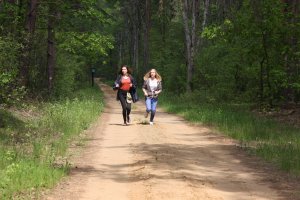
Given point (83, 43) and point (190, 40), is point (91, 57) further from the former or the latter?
point (190, 40)

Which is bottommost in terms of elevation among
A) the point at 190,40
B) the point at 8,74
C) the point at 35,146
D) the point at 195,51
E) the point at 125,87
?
the point at 35,146

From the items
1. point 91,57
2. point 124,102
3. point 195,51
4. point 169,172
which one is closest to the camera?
point 169,172

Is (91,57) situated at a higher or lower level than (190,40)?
lower

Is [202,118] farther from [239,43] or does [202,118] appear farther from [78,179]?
[78,179]

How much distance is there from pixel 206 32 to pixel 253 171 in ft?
36.5

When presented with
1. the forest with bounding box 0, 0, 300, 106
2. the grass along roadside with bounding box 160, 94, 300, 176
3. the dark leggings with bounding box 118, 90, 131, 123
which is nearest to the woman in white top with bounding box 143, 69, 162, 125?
the dark leggings with bounding box 118, 90, 131, 123

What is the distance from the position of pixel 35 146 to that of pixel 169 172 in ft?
10.9

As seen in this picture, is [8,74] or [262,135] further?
[262,135]

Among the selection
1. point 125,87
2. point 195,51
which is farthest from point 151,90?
point 195,51

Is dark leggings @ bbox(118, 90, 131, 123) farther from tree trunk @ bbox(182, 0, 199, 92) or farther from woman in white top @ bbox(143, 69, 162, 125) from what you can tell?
tree trunk @ bbox(182, 0, 199, 92)

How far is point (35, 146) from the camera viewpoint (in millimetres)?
10281

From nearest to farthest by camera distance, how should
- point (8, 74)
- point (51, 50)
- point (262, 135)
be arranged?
point (8, 74), point (262, 135), point (51, 50)

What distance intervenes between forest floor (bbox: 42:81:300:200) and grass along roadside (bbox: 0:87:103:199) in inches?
13.0

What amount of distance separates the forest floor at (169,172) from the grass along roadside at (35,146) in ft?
1.08
